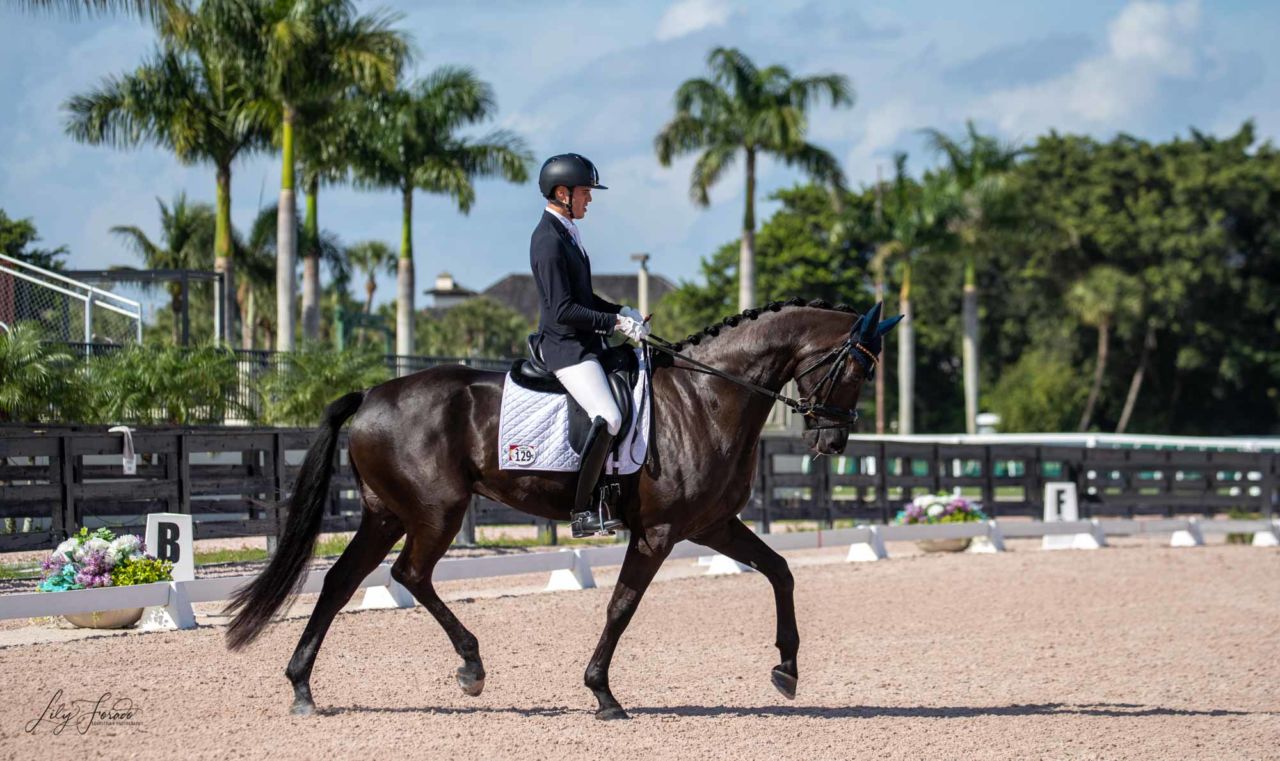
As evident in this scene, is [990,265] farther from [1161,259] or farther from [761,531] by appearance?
[761,531]

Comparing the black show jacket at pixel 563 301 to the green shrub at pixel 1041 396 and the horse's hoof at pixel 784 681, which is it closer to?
the horse's hoof at pixel 784 681

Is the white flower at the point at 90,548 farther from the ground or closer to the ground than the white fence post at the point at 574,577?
farther from the ground

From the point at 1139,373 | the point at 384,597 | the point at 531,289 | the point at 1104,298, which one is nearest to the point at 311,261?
the point at 384,597

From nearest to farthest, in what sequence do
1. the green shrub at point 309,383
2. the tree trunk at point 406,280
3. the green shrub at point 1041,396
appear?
the green shrub at point 309,383, the tree trunk at point 406,280, the green shrub at point 1041,396

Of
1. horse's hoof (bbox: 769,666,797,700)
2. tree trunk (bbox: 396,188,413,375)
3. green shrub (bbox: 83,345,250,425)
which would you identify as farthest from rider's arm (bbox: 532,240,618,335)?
tree trunk (bbox: 396,188,413,375)

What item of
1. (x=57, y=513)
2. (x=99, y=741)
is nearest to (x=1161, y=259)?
(x=57, y=513)

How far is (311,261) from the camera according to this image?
3425 centimetres

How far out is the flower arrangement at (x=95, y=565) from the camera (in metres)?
10.3

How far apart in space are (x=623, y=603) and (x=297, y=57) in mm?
21898

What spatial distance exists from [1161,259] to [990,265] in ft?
25.4

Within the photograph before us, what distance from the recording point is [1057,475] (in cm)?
2305

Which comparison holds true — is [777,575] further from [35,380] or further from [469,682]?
[35,380]

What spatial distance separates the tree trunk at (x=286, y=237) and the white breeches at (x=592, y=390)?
21057mm

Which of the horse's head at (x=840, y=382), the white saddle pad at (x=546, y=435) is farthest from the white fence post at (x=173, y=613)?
the horse's head at (x=840, y=382)
